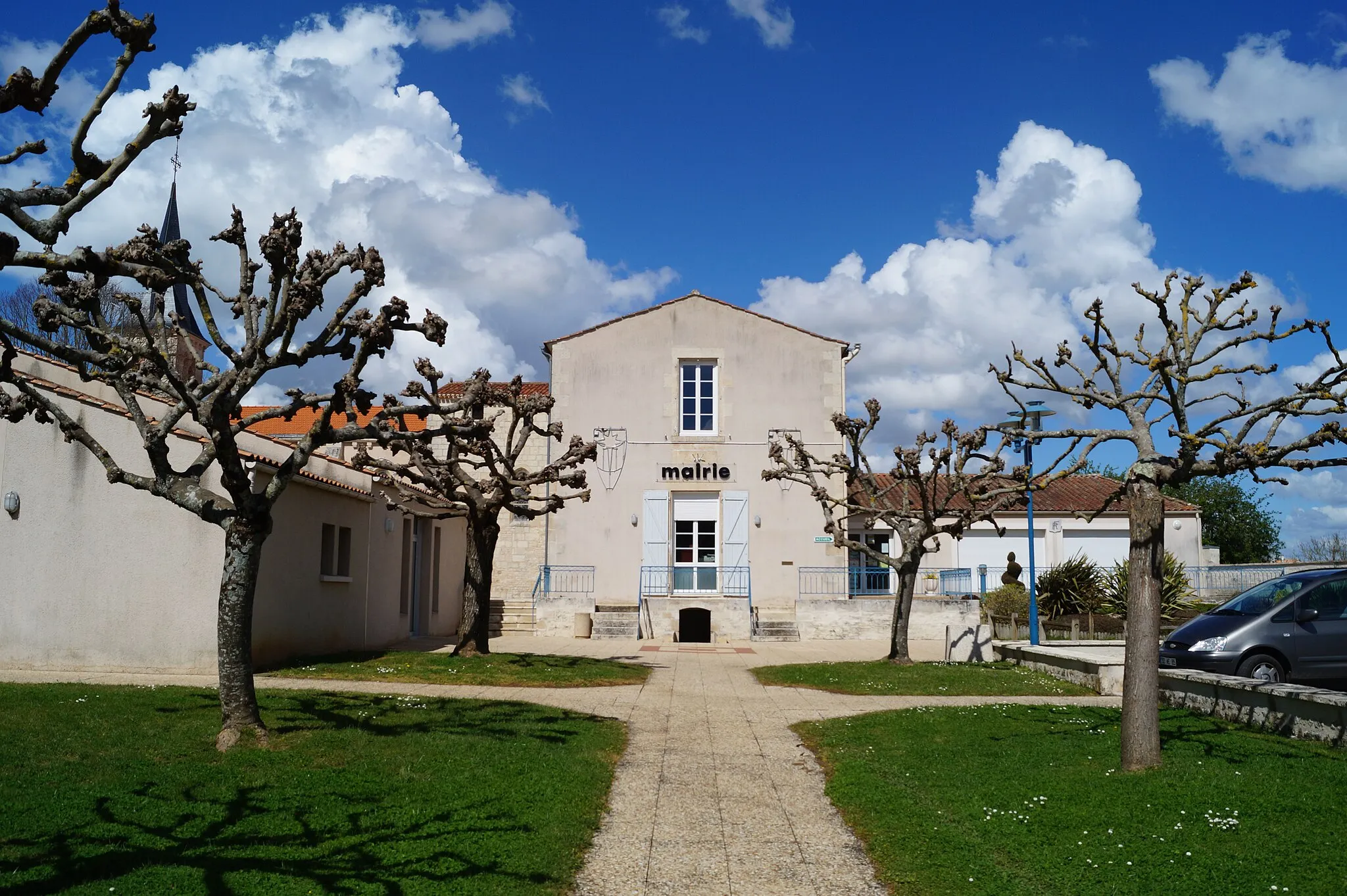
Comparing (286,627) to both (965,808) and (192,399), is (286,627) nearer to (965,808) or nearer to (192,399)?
(192,399)

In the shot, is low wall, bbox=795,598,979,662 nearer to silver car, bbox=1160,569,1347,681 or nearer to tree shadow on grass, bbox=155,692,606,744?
A: silver car, bbox=1160,569,1347,681

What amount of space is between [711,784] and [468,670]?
7131 millimetres

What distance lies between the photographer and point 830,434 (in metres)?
27.3

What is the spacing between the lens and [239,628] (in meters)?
8.60

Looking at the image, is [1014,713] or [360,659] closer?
[1014,713]

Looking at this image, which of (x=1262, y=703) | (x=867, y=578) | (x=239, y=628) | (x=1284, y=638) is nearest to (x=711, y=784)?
(x=239, y=628)

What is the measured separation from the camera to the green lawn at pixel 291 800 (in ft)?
17.5

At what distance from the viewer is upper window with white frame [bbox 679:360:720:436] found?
27750 mm

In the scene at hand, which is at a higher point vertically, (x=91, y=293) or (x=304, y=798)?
(x=91, y=293)

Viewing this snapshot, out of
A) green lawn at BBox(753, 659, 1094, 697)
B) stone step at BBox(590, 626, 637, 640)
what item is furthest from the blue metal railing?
green lawn at BBox(753, 659, 1094, 697)

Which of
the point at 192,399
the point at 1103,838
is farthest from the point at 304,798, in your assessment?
the point at 1103,838

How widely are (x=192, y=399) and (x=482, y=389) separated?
297cm

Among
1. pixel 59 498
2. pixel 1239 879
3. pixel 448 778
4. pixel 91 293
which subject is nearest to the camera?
pixel 1239 879

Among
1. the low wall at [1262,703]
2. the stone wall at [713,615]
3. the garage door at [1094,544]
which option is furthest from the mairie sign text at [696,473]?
the low wall at [1262,703]
